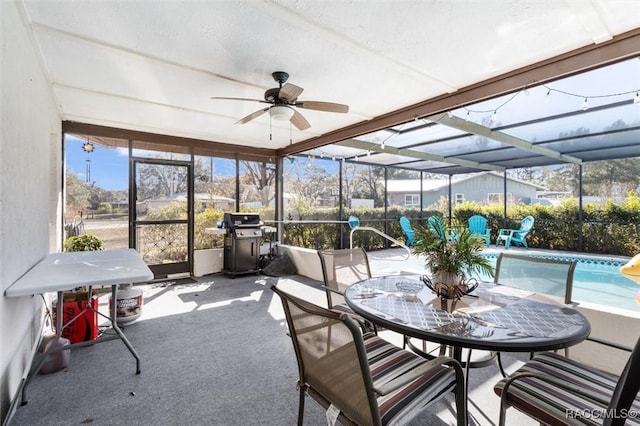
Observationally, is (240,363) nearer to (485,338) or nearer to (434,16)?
(485,338)

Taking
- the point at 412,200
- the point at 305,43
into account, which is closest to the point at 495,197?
the point at 412,200

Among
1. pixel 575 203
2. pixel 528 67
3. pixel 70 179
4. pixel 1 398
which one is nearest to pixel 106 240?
pixel 70 179

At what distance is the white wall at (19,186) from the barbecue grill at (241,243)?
2.79 m

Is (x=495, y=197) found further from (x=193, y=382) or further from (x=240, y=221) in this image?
(x=193, y=382)

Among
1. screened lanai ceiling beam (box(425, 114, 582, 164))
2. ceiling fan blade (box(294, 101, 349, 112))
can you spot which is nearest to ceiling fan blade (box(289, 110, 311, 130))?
ceiling fan blade (box(294, 101, 349, 112))

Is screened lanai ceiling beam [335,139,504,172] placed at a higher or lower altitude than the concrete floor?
higher

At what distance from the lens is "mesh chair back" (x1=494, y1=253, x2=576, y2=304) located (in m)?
2.14

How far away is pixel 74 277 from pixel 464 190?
1144 cm

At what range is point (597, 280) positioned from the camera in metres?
5.89

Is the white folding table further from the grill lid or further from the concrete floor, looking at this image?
the grill lid

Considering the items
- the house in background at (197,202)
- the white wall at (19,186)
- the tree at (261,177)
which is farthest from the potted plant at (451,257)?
the tree at (261,177)

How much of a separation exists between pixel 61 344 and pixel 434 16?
3.84 metres

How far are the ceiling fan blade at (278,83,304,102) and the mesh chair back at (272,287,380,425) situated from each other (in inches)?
81.5

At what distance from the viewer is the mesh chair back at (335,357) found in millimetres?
1115
